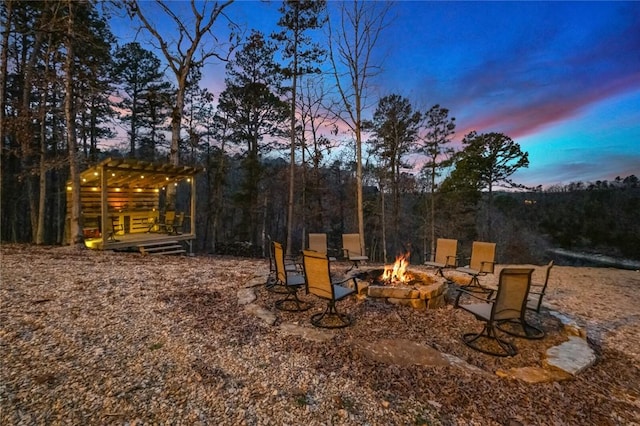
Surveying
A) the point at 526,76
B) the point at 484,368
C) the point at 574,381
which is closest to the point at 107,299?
the point at 484,368

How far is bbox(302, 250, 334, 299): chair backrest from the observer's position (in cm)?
355

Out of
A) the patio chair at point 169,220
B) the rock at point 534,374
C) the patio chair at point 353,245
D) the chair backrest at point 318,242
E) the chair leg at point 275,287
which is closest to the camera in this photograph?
the rock at point 534,374

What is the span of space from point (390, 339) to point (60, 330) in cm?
345

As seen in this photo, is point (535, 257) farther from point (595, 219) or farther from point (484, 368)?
point (484, 368)

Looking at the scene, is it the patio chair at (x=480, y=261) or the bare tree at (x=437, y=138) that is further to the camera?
the bare tree at (x=437, y=138)

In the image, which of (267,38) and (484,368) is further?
(267,38)

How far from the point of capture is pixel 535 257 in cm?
1912

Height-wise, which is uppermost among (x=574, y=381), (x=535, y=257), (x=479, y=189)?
A: (x=479, y=189)

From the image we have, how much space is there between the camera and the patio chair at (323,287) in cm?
356

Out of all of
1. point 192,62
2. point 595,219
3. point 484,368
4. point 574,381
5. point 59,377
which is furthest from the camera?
point 595,219

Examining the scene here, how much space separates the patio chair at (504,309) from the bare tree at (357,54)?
5.20 m

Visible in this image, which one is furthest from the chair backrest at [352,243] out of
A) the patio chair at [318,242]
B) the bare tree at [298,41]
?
the bare tree at [298,41]

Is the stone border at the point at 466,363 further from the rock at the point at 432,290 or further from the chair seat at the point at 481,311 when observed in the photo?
the rock at the point at 432,290

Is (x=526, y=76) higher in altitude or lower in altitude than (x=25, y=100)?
higher
